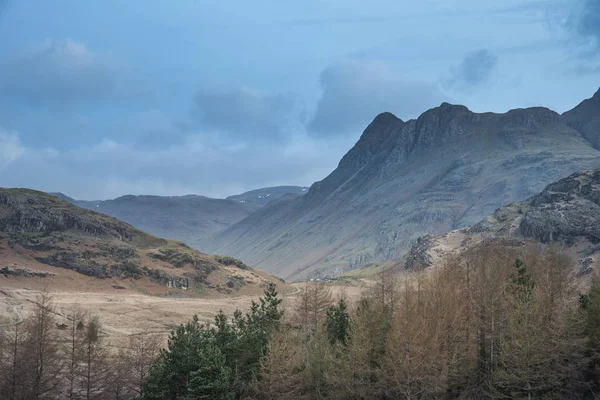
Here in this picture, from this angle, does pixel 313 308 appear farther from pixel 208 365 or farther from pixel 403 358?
pixel 403 358

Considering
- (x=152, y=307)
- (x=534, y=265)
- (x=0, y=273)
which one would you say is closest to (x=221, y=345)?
(x=534, y=265)

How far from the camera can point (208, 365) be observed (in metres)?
48.0

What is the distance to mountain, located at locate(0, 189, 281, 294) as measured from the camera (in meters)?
150

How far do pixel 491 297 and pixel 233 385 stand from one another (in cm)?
2803

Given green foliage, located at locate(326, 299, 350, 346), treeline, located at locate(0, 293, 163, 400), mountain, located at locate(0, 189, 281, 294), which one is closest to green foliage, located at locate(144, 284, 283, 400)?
treeline, located at locate(0, 293, 163, 400)

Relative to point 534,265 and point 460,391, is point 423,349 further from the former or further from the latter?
point 534,265

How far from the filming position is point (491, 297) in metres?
54.7

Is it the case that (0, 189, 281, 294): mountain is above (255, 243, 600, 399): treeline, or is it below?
above

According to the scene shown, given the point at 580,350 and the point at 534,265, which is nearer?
the point at 580,350

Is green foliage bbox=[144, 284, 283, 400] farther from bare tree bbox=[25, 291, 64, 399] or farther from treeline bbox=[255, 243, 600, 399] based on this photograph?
bare tree bbox=[25, 291, 64, 399]

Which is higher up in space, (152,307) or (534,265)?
(534,265)

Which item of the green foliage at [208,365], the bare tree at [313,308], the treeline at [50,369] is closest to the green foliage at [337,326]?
the bare tree at [313,308]

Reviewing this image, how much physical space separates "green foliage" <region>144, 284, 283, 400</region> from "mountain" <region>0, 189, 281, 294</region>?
316 ft

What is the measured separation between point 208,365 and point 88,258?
418 feet
